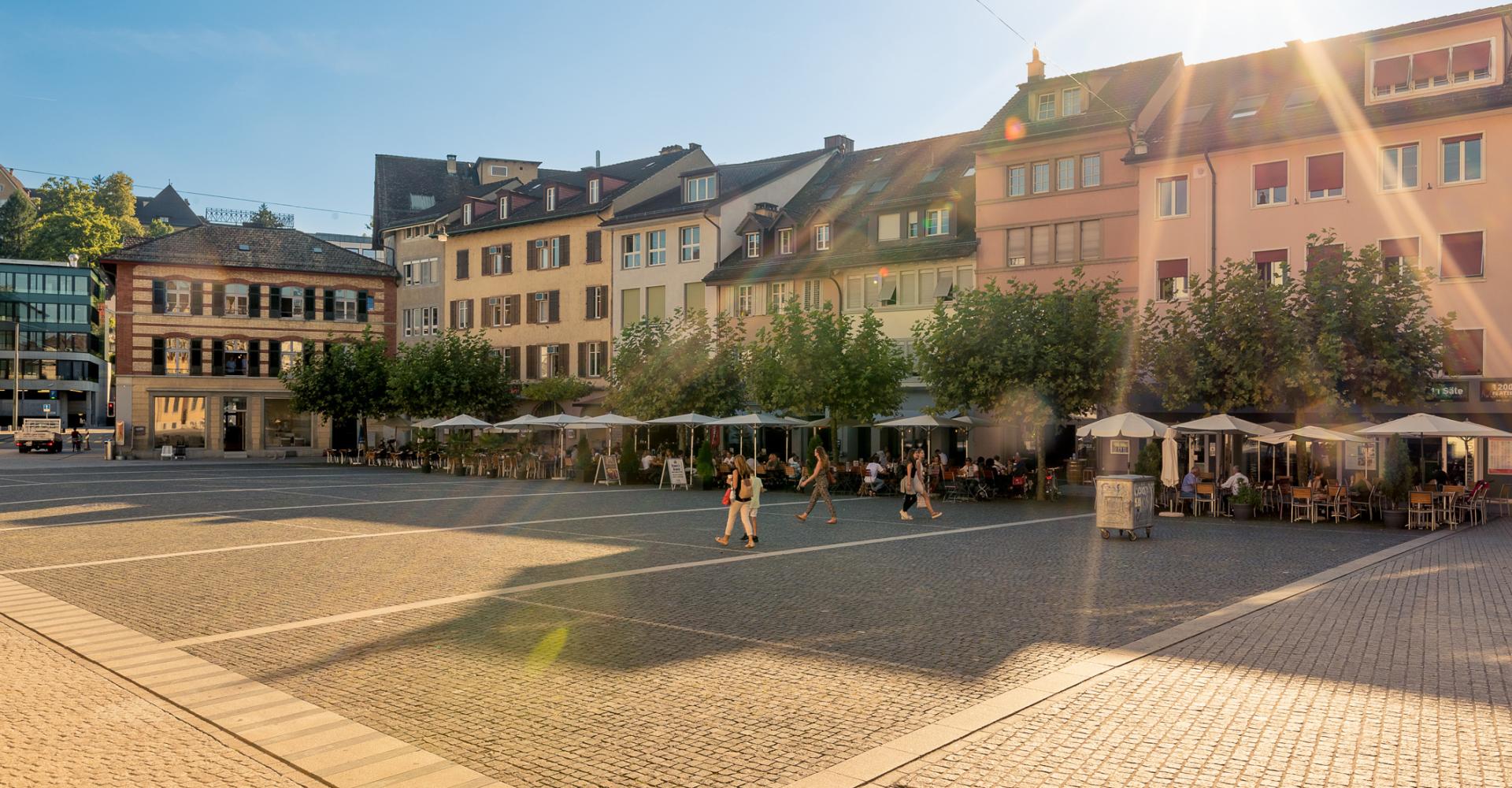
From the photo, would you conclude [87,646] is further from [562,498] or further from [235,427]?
[235,427]

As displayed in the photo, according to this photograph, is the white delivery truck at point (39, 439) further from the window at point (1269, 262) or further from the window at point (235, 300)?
the window at point (1269, 262)

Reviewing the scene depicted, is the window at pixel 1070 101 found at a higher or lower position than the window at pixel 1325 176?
higher

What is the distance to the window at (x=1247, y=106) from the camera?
3869 cm

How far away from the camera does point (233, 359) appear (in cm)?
6569

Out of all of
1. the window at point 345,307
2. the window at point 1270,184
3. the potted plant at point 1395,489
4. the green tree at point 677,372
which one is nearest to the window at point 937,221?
A: the green tree at point 677,372

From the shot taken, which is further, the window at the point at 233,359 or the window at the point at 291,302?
the window at the point at 291,302

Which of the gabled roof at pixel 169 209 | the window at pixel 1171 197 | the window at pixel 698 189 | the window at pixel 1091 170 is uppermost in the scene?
the gabled roof at pixel 169 209

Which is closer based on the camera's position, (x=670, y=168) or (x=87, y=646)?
(x=87, y=646)

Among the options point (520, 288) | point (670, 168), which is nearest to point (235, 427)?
point (520, 288)

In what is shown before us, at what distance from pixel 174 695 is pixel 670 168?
5167 cm

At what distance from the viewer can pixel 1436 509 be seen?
24.7m

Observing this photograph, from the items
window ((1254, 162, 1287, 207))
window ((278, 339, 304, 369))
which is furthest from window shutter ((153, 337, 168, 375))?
window ((1254, 162, 1287, 207))

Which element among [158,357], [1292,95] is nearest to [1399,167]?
[1292,95]

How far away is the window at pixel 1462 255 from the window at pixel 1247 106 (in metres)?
7.64
